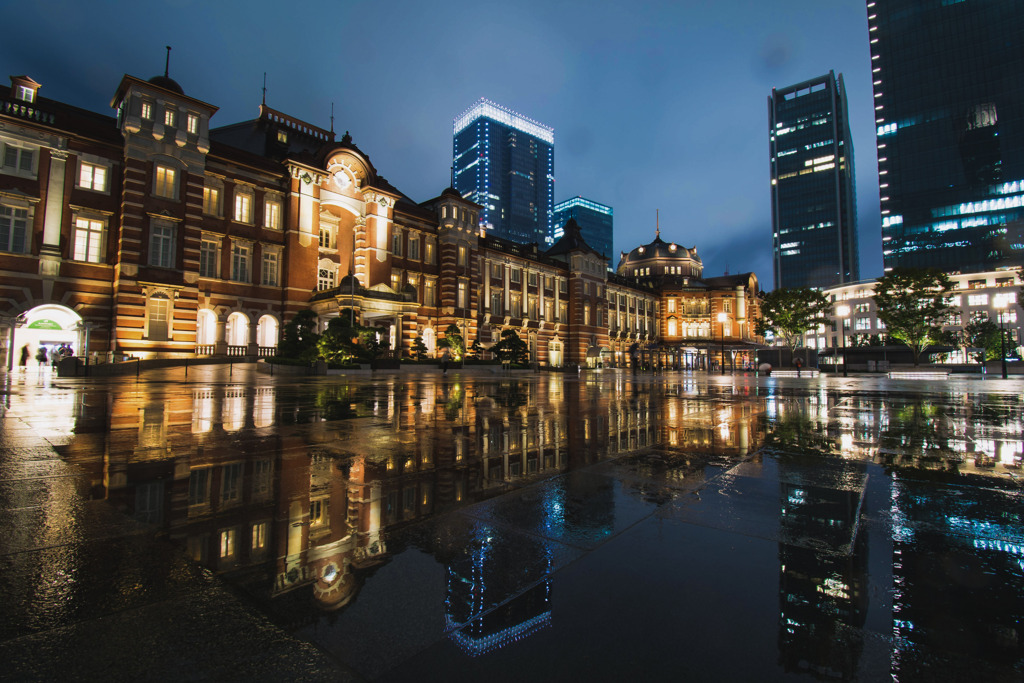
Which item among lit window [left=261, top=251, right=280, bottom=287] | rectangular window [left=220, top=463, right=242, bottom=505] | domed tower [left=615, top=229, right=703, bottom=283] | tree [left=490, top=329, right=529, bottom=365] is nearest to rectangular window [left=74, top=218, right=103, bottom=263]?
lit window [left=261, top=251, right=280, bottom=287]

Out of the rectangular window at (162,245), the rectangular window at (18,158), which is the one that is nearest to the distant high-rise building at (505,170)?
the rectangular window at (162,245)

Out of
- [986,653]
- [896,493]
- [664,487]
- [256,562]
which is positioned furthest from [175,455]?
[896,493]

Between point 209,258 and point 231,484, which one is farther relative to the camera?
point 209,258

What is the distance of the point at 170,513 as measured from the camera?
2.66m

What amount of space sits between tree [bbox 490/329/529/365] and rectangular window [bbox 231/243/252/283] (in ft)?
62.0

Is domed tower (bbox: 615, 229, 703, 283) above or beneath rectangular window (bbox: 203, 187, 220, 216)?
above

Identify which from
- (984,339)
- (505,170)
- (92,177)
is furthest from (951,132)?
(92,177)

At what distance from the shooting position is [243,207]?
2933 cm

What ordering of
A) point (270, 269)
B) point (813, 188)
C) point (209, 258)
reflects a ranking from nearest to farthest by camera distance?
point (209, 258) → point (270, 269) → point (813, 188)

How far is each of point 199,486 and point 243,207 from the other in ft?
104

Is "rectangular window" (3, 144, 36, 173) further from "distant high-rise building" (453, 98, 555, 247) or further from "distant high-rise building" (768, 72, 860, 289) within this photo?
"distant high-rise building" (768, 72, 860, 289)

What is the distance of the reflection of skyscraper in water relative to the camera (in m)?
1.46

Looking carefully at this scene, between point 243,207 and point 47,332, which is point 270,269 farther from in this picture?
point 47,332

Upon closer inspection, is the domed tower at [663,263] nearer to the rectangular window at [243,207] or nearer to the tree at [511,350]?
the tree at [511,350]
